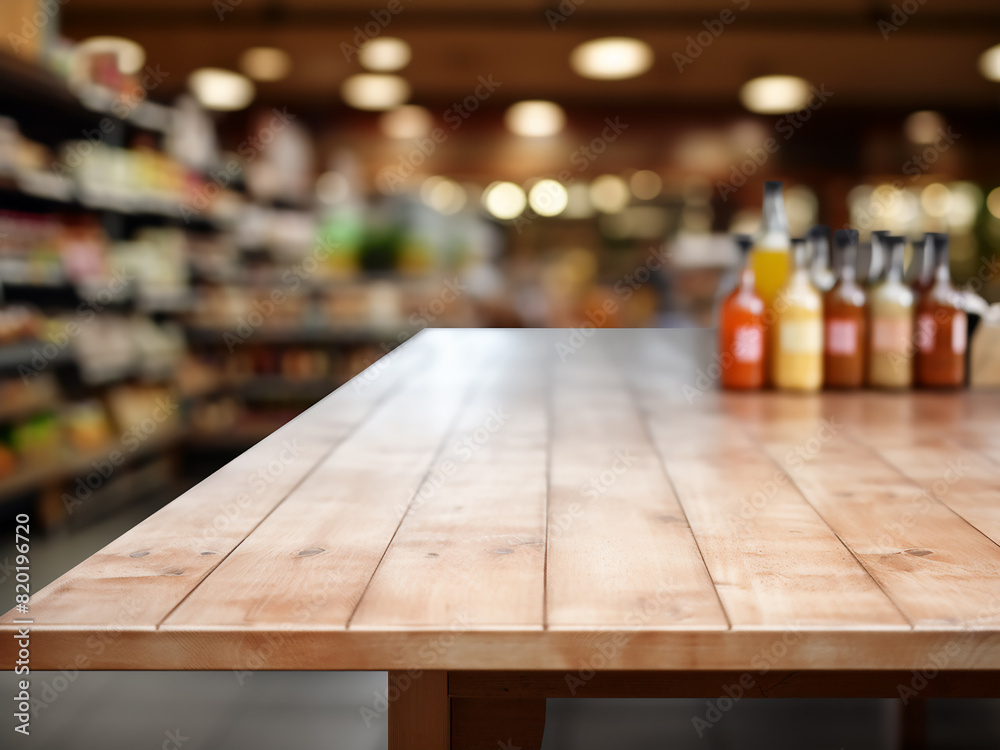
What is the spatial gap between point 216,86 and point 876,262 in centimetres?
540

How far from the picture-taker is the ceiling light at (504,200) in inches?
304

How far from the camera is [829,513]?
95 centimetres

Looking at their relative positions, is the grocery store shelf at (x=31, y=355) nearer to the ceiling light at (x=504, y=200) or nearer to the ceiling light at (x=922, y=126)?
the ceiling light at (x=504, y=200)

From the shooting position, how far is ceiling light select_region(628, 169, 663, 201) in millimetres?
7703

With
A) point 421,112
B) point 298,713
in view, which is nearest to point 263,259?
point 421,112

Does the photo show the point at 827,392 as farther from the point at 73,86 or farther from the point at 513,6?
the point at 513,6

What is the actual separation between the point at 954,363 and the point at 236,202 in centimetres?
486

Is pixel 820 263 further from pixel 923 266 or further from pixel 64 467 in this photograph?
pixel 64 467

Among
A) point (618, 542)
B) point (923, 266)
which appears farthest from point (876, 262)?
point (618, 542)

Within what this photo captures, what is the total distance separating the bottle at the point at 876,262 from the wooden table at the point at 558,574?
0.49 metres

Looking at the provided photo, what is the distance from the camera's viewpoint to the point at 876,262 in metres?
1.75

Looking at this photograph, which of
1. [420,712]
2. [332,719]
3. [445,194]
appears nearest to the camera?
[420,712]

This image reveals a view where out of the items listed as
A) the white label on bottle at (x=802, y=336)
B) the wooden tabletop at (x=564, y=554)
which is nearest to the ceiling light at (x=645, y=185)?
the white label on bottle at (x=802, y=336)

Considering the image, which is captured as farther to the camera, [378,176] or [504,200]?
[504,200]
